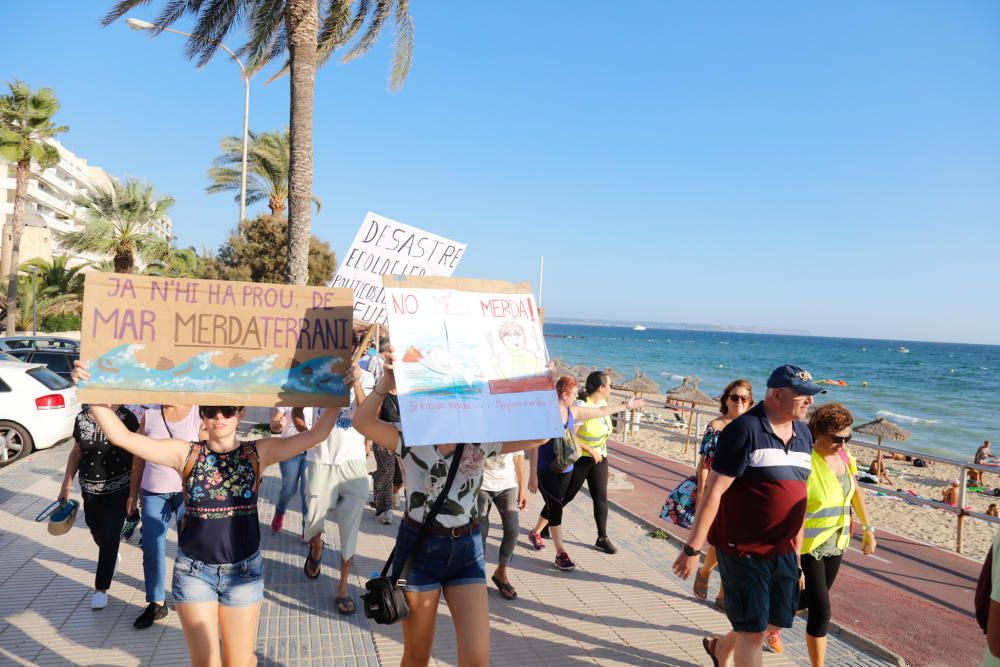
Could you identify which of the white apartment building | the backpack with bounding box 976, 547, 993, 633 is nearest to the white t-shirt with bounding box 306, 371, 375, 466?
the backpack with bounding box 976, 547, 993, 633

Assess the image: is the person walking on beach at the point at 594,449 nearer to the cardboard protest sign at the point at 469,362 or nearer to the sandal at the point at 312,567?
the sandal at the point at 312,567

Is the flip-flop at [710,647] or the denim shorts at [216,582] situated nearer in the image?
the denim shorts at [216,582]

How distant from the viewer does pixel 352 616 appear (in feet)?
15.7

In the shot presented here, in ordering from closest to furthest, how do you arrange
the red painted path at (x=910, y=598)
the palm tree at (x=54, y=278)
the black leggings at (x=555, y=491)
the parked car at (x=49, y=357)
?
the red painted path at (x=910, y=598)
the black leggings at (x=555, y=491)
the parked car at (x=49, y=357)
the palm tree at (x=54, y=278)

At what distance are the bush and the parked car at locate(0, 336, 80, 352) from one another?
59.7ft

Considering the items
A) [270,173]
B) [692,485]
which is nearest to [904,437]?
[692,485]

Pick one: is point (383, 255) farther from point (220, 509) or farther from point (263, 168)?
point (263, 168)

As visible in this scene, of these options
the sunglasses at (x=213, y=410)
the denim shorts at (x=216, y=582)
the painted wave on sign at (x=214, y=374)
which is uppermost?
the painted wave on sign at (x=214, y=374)

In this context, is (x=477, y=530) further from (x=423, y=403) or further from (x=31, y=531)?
(x=31, y=531)

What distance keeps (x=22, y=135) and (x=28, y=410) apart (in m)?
20.1

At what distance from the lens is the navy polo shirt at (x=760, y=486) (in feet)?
11.6

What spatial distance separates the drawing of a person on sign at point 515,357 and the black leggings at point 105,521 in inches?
126

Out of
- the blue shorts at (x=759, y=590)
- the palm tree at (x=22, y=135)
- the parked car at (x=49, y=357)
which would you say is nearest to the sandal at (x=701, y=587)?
the blue shorts at (x=759, y=590)

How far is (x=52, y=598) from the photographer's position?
483 centimetres
